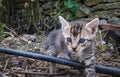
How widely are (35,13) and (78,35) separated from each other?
3.45 metres

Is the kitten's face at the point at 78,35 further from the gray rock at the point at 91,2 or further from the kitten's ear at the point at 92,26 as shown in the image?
the gray rock at the point at 91,2

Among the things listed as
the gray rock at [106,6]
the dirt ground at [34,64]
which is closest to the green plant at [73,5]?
the gray rock at [106,6]

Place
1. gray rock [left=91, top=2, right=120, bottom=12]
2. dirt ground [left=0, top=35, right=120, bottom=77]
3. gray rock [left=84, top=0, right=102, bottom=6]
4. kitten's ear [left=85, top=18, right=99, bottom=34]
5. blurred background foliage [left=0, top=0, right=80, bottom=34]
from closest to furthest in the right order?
kitten's ear [left=85, top=18, right=99, bottom=34], dirt ground [left=0, top=35, right=120, bottom=77], gray rock [left=91, top=2, right=120, bottom=12], gray rock [left=84, top=0, right=102, bottom=6], blurred background foliage [left=0, top=0, right=80, bottom=34]

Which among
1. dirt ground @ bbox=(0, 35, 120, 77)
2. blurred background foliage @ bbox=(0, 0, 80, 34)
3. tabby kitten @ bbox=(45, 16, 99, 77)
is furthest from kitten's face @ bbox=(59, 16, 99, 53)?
blurred background foliage @ bbox=(0, 0, 80, 34)

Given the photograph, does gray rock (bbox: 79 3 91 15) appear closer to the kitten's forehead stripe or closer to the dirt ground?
the dirt ground

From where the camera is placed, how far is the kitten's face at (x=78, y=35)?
3.19 metres

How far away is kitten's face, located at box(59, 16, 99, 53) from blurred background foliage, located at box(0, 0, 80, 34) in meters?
2.67

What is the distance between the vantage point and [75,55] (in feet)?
11.0

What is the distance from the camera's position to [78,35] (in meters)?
3.24

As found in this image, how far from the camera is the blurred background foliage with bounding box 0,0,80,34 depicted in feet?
20.4

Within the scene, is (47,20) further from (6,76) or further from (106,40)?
(6,76)

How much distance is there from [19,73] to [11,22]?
322 centimetres

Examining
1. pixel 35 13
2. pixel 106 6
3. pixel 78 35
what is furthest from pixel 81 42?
pixel 35 13

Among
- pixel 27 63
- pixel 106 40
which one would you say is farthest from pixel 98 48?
pixel 27 63
